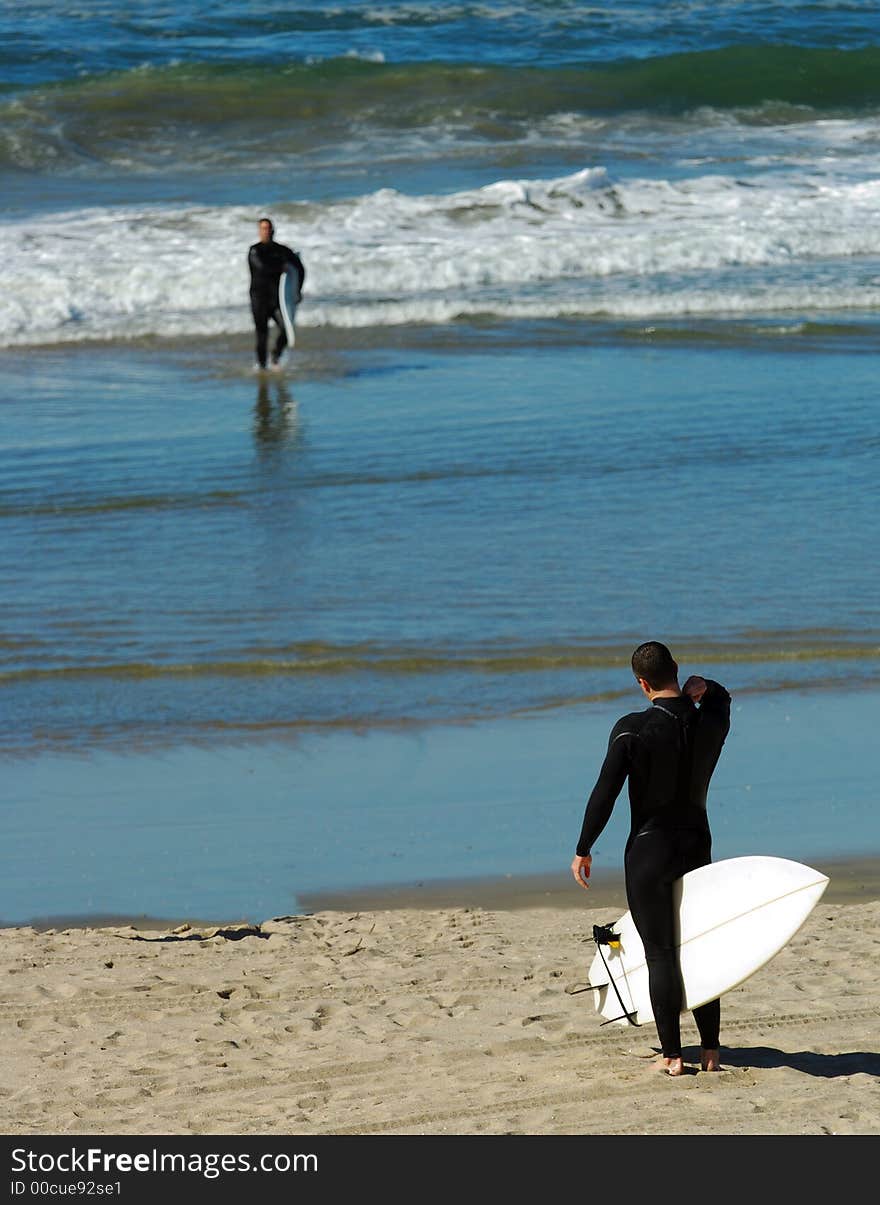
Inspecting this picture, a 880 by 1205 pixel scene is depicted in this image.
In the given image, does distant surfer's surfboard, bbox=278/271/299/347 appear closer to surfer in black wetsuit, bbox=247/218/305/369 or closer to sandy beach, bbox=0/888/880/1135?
surfer in black wetsuit, bbox=247/218/305/369

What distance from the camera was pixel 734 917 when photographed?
15.9 ft

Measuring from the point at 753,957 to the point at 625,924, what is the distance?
548mm

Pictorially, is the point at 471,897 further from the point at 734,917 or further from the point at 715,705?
the point at 715,705

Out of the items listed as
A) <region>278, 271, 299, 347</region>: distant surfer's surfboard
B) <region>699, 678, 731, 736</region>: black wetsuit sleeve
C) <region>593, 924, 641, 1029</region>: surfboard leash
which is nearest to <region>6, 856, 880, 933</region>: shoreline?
<region>593, 924, 641, 1029</region>: surfboard leash

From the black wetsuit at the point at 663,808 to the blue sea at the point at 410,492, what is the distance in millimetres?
2074

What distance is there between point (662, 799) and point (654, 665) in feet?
1.34

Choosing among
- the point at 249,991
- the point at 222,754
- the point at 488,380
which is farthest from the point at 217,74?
the point at 249,991

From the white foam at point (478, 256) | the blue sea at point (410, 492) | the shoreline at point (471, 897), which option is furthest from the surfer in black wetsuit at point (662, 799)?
the white foam at point (478, 256)

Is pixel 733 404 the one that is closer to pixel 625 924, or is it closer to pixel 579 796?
pixel 579 796

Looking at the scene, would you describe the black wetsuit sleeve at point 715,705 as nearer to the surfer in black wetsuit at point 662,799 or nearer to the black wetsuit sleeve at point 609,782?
the surfer in black wetsuit at point 662,799

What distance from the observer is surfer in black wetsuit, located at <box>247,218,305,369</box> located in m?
16.4

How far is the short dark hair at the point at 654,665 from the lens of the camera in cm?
481

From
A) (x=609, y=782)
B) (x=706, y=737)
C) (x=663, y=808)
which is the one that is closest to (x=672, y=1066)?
(x=663, y=808)

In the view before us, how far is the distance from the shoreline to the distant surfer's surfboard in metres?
10.5
